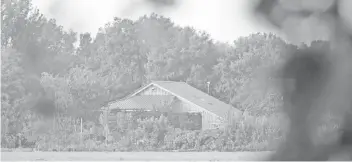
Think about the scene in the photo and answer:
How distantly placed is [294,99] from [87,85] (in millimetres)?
11023

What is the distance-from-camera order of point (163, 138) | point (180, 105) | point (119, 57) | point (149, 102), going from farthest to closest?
point (180, 105), point (149, 102), point (163, 138), point (119, 57)

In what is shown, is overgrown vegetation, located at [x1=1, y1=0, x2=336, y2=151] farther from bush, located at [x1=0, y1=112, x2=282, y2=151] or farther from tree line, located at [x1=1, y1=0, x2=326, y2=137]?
bush, located at [x1=0, y1=112, x2=282, y2=151]

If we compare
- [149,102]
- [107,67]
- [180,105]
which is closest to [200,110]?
[180,105]

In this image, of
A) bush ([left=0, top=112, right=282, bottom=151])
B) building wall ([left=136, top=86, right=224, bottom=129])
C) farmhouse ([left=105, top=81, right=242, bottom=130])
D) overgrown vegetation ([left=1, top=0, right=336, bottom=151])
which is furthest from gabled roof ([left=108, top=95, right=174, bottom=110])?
overgrown vegetation ([left=1, top=0, right=336, bottom=151])

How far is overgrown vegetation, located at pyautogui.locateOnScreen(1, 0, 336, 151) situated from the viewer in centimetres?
365

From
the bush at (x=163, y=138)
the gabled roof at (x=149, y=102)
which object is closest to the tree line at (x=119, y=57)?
the bush at (x=163, y=138)

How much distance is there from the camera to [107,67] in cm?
890

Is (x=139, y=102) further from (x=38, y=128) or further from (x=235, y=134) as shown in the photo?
(x=38, y=128)

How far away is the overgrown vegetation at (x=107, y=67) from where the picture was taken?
365 cm

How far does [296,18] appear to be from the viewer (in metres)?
2.00

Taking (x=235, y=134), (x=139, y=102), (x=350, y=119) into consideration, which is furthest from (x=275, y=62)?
(x=139, y=102)

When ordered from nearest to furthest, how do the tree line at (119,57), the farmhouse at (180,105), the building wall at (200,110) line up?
the tree line at (119,57)
the farmhouse at (180,105)
the building wall at (200,110)

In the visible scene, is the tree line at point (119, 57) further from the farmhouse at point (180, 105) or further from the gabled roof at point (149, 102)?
the farmhouse at point (180, 105)

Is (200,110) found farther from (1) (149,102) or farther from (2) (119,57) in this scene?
(2) (119,57)
